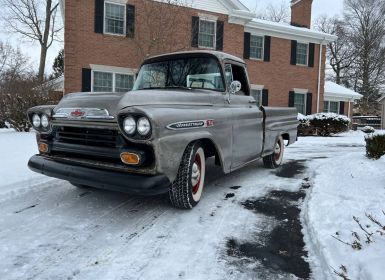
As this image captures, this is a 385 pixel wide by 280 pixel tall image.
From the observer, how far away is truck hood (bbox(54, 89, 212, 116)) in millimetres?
3916

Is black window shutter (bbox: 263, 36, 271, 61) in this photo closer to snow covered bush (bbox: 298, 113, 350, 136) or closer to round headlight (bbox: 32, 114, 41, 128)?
snow covered bush (bbox: 298, 113, 350, 136)

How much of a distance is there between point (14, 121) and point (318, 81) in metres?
17.3

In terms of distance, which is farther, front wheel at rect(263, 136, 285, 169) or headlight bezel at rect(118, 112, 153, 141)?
front wheel at rect(263, 136, 285, 169)

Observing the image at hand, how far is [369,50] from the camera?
43781 mm

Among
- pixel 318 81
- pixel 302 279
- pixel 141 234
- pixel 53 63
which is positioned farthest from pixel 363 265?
pixel 53 63

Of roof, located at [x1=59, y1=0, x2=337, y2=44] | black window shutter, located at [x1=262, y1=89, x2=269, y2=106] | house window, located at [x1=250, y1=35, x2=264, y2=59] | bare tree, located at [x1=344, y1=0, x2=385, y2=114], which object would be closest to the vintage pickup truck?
roof, located at [x1=59, y1=0, x2=337, y2=44]

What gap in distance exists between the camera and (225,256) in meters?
3.25

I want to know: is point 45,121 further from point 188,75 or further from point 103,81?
point 103,81

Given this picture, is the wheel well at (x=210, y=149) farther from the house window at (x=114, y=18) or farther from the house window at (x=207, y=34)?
the house window at (x=207, y=34)

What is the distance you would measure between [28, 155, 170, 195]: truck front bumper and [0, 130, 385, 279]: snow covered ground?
46cm

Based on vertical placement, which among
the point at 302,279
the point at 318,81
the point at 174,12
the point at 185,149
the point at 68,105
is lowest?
the point at 302,279

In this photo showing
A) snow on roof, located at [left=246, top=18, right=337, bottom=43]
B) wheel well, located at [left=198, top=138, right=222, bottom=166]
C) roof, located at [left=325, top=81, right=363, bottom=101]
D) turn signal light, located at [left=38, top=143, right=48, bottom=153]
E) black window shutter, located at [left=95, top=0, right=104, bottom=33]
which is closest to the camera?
turn signal light, located at [left=38, top=143, right=48, bottom=153]

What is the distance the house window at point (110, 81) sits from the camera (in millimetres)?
16312

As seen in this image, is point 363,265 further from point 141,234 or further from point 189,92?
point 189,92
